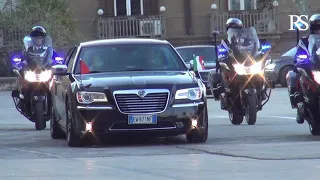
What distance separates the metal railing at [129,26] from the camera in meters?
40.9

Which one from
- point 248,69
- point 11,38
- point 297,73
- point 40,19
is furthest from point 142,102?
point 11,38

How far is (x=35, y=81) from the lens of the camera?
18609 mm

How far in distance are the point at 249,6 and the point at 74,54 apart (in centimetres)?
2602

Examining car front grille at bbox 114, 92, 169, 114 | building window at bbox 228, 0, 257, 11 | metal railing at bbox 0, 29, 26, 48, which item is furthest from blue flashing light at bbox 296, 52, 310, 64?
building window at bbox 228, 0, 257, 11

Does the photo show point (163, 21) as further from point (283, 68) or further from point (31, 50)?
point (31, 50)

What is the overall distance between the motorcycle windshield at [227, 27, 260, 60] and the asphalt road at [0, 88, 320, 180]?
166cm

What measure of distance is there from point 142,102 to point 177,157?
1.64 metres

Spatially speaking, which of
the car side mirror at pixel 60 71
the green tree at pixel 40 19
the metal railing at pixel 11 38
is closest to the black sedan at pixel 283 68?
the green tree at pixel 40 19

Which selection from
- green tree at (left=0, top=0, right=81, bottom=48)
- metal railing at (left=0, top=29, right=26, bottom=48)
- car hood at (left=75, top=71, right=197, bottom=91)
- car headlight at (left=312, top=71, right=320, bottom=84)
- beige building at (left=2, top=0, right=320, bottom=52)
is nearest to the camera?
car hood at (left=75, top=71, right=197, bottom=91)

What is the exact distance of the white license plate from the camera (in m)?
13.8

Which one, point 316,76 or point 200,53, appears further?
point 200,53

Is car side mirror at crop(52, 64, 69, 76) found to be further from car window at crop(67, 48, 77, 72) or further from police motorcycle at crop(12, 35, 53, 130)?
police motorcycle at crop(12, 35, 53, 130)

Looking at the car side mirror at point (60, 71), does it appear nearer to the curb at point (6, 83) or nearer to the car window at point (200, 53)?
the car window at point (200, 53)

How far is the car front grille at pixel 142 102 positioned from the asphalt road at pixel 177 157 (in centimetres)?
53
